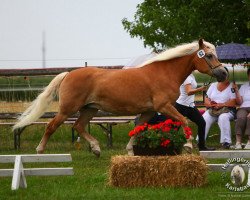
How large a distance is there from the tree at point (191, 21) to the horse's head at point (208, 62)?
8731 mm

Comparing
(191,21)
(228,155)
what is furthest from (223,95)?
(191,21)

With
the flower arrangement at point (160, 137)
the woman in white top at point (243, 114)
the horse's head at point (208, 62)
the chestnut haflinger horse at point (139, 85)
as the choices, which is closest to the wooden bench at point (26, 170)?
the flower arrangement at point (160, 137)

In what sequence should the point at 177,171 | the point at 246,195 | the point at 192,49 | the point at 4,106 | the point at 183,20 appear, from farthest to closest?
the point at 183,20, the point at 4,106, the point at 192,49, the point at 177,171, the point at 246,195

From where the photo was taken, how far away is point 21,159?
1005 centimetres

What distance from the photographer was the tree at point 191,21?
25359 millimetres

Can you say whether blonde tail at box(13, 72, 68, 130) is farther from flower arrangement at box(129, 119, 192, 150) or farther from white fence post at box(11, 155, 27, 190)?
flower arrangement at box(129, 119, 192, 150)

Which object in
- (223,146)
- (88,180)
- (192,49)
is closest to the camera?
(88,180)

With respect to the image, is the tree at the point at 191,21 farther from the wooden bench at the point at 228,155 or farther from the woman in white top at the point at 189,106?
the wooden bench at the point at 228,155

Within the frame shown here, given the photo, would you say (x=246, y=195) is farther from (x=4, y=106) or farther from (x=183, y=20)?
(x=183, y=20)

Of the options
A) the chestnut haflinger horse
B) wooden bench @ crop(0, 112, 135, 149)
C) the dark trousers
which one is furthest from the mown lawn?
the dark trousers

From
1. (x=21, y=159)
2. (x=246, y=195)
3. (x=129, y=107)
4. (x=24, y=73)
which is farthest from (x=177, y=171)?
(x=24, y=73)

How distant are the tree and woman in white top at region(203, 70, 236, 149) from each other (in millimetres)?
6308

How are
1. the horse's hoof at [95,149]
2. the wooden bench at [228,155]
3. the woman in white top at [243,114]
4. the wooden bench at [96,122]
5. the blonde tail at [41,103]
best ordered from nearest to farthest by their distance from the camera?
1. the wooden bench at [228,155]
2. the horse's hoof at [95,149]
3. the blonde tail at [41,103]
4. the woman in white top at [243,114]
5. the wooden bench at [96,122]

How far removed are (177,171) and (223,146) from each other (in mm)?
6147
